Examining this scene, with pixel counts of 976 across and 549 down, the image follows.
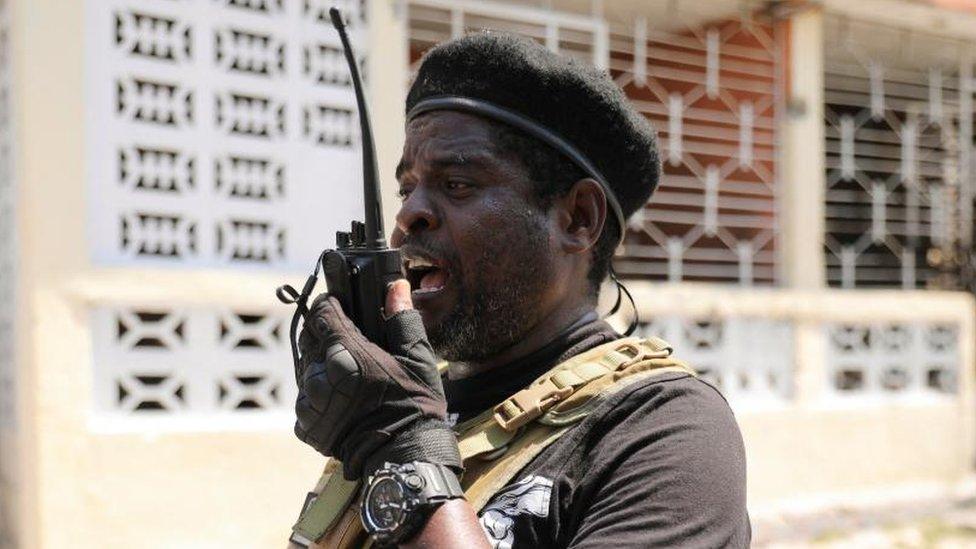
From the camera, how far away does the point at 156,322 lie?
455 cm

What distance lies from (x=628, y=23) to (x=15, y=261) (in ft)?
12.3

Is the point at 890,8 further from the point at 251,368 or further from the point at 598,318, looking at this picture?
the point at 598,318

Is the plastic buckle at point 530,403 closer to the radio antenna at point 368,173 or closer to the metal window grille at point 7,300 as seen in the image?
the radio antenna at point 368,173

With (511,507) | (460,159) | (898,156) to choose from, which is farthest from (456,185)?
(898,156)

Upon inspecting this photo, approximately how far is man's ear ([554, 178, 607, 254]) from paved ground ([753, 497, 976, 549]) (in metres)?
4.57

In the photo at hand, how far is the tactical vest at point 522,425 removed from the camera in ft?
4.78

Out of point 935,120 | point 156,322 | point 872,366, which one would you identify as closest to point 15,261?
point 156,322

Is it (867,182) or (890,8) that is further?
(867,182)

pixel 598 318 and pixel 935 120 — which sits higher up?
pixel 935 120

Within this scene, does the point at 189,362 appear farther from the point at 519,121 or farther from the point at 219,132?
the point at 519,121

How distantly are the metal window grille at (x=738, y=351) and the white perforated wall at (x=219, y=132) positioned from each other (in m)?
2.14

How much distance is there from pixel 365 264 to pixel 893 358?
6.19 meters

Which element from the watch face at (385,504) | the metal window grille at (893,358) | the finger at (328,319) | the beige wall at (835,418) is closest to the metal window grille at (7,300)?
the beige wall at (835,418)

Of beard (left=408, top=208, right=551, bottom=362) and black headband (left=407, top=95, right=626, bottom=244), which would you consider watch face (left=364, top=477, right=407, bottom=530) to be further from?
black headband (left=407, top=95, right=626, bottom=244)
